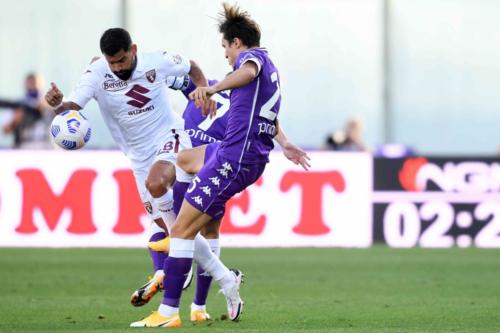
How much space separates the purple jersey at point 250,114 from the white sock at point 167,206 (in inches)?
48.8

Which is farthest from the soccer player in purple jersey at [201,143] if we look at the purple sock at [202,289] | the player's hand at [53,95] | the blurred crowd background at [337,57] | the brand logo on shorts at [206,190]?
the blurred crowd background at [337,57]

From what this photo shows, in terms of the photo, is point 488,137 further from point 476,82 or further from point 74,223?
point 74,223

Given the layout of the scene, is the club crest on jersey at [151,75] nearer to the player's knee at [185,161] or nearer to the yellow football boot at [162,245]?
the player's knee at [185,161]

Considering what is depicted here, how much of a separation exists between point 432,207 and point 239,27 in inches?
412

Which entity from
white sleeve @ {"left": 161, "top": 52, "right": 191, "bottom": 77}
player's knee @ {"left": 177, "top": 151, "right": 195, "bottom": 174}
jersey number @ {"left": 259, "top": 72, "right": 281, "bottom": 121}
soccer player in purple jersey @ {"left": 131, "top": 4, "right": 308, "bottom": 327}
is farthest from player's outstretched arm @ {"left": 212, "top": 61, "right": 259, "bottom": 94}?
white sleeve @ {"left": 161, "top": 52, "right": 191, "bottom": 77}

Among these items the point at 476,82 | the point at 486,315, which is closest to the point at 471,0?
the point at 476,82

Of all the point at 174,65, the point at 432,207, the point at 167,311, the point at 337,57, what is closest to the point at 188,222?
the point at 167,311

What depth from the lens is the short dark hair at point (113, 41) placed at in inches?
395

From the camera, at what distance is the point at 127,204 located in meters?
18.8

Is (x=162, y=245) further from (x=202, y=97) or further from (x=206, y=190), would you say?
(x=202, y=97)

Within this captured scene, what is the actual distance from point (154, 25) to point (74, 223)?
4.49m

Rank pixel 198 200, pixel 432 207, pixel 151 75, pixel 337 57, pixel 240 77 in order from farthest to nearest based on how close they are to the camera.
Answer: pixel 337 57, pixel 432 207, pixel 151 75, pixel 198 200, pixel 240 77

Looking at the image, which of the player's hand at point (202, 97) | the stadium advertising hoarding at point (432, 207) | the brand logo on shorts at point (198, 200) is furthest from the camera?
the stadium advertising hoarding at point (432, 207)

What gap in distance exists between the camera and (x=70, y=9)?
868 inches
